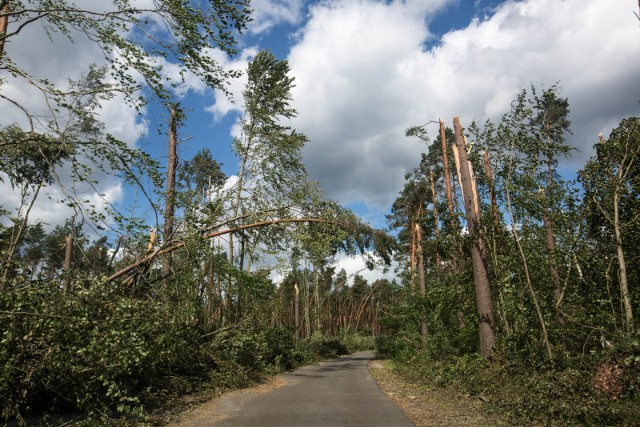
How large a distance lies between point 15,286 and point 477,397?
889 centimetres

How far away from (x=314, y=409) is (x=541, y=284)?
22.7 feet

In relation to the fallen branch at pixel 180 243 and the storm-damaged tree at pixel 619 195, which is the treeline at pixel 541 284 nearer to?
the storm-damaged tree at pixel 619 195

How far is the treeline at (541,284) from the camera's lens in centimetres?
757

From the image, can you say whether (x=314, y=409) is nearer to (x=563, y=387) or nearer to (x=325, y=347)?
(x=563, y=387)

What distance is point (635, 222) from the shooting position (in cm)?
908

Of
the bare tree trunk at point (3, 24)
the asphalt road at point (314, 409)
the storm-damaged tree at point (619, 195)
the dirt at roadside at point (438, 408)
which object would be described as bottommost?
the dirt at roadside at point (438, 408)

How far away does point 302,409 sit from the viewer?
28.5 ft

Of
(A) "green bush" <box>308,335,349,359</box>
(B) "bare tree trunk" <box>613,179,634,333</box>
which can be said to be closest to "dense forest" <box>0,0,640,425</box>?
(B) "bare tree trunk" <box>613,179,634,333</box>

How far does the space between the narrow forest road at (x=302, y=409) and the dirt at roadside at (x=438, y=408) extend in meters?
0.31

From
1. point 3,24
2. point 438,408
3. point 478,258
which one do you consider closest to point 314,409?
point 438,408

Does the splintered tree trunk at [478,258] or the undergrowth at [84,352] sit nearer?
the undergrowth at [84,352]

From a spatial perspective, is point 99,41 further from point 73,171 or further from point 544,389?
point 544,389

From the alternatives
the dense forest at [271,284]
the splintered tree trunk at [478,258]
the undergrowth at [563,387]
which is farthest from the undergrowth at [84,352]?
the splintered tree trunk at [478,258]

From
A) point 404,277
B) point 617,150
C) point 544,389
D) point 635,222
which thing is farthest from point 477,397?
point 404,277
